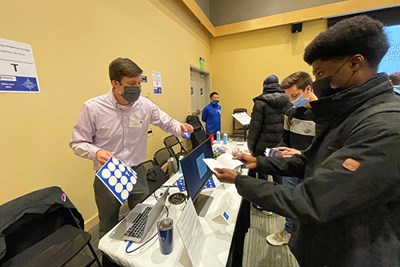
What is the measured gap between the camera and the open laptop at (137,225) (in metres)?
0.94

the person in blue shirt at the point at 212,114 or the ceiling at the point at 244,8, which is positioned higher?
the ceiling at the point at 244,8

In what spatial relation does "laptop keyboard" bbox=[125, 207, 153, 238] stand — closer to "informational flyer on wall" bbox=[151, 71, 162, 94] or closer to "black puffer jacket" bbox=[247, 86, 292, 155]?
"black puffer jacket" bbox=[247, 86, 292, 155]

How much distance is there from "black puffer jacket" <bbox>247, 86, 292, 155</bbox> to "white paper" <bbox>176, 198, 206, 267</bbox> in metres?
1.48

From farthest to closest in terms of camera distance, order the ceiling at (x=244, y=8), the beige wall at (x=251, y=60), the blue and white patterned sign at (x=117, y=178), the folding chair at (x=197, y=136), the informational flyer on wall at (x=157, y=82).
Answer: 1. the beige wall at (x=251, y=60)
2. the ceiling at (x=244, y=8)
3. the folding chair at (x=197, y=136)
4. the informational flyer on wall at (x=157, y=82)
5. the blue and white patterned sign at (x=117, y=178)

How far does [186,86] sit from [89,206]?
9.85ft

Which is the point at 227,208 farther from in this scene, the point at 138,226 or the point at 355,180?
the point at 355,180

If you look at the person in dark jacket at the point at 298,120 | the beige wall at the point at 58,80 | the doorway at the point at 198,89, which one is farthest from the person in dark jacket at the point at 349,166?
the doorway at the point at 198,89

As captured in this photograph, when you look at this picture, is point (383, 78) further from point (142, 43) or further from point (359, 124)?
point (142, 43)

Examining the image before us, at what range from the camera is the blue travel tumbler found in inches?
32.3

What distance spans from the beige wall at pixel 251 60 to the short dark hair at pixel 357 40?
16.0 ft

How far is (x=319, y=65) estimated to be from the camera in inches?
28.3

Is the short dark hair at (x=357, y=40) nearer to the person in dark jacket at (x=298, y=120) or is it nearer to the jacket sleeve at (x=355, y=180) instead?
the jacket sleeve at (x=355, y=180)

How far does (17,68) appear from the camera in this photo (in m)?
1.43

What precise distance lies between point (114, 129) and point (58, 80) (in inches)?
33.5
